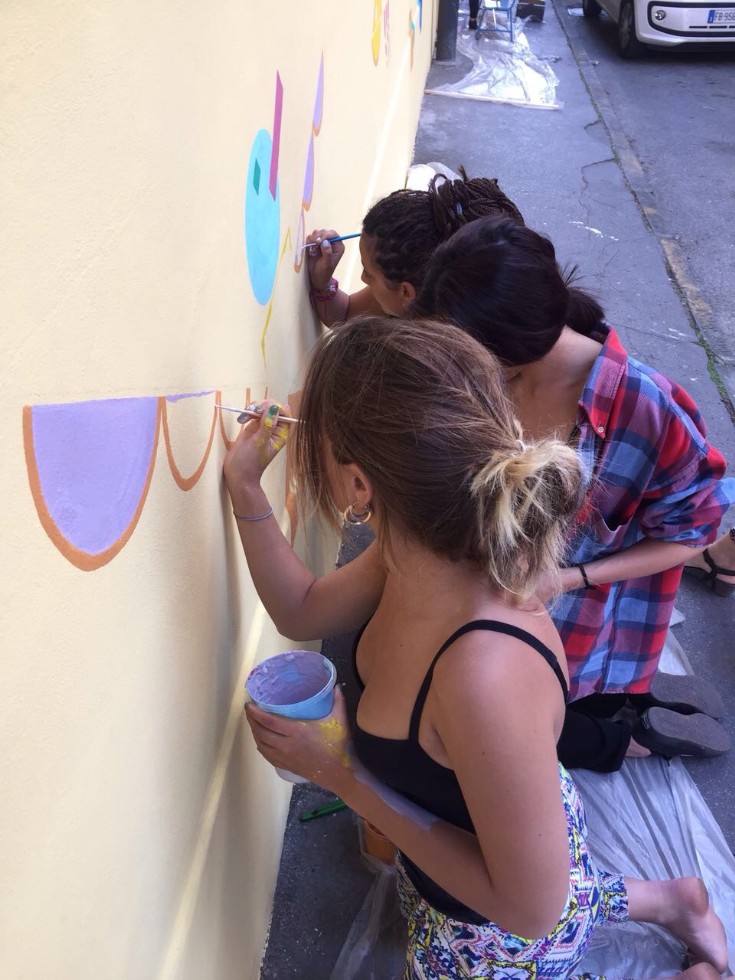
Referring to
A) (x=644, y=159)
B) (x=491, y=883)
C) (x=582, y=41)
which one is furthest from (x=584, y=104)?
(x=491, y=883)

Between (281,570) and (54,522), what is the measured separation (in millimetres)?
718

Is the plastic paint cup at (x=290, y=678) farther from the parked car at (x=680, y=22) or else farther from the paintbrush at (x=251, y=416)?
the parked car at (x=680, y=22)

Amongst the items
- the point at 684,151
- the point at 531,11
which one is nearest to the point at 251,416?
the point at 684,151

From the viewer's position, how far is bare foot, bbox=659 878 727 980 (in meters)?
1.67

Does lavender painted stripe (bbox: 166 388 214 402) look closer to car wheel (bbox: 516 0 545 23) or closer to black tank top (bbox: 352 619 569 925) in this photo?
black tank top (bbox: 352 619 569 925)

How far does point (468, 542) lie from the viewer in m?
1.01

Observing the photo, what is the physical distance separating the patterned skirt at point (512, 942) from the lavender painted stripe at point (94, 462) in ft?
2.88

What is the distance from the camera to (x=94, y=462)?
765 mm

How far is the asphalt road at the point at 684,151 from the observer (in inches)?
171

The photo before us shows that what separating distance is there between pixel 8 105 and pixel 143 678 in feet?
2.03

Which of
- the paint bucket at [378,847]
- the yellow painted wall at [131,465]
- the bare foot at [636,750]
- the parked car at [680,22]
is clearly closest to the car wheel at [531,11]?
the parked car at [680,22]

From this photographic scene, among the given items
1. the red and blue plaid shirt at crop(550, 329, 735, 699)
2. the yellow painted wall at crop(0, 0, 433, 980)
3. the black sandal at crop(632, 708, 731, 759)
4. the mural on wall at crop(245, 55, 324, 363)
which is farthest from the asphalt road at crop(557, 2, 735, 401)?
the yellow painted wall at crop(0, 0, 433, 980)

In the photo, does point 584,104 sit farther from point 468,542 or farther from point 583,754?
point 468,542

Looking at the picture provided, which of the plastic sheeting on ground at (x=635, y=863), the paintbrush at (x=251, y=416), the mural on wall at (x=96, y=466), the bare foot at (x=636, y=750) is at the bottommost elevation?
the plastic sheeting on ground at (x=635, y=863)
